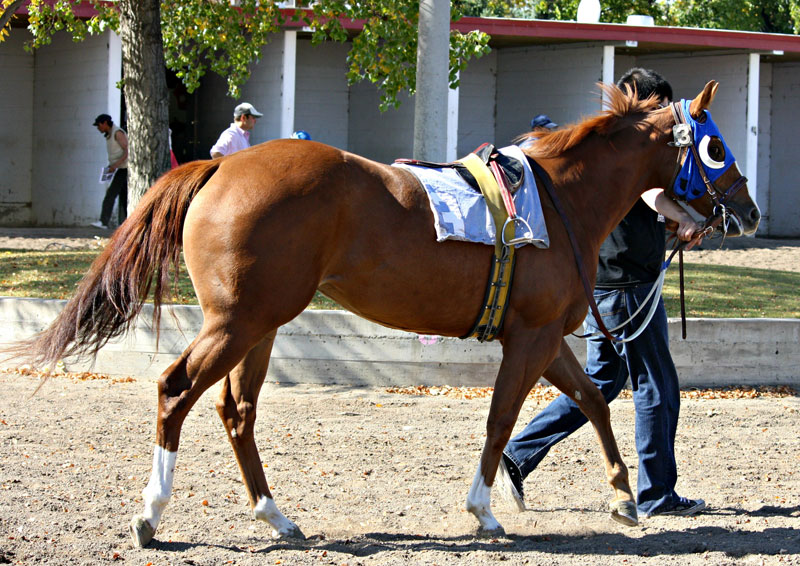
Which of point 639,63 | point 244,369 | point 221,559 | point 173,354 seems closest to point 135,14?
point 173,354

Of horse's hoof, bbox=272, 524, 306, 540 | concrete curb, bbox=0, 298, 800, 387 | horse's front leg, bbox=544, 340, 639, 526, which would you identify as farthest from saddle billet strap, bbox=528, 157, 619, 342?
concrete curb, bbox=0, 298, 800, 387

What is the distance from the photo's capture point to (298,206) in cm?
392

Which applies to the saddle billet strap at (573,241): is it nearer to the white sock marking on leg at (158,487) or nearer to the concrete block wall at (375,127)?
the white sock marking on leg at (158,487)

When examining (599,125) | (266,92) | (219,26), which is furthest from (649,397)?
(266,92)

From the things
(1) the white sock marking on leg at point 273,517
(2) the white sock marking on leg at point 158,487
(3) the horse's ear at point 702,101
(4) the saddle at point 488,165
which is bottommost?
(1) the white sock marking on leg at point 273,517

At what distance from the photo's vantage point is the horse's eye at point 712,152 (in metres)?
4.56

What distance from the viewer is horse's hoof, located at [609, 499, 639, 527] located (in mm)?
4523

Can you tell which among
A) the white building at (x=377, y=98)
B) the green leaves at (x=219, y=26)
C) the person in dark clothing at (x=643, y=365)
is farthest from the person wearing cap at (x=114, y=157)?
the person in dark clothing at (x=643, y=365)

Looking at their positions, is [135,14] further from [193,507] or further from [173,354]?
[193,507]

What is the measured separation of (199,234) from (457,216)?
1.19 metres

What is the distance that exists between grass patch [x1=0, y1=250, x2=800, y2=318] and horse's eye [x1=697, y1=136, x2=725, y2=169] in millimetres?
4263

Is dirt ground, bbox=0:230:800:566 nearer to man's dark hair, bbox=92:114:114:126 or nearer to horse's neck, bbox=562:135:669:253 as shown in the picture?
horse's neck, bbox=562:135:669:253

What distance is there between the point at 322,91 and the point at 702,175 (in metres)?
15.1

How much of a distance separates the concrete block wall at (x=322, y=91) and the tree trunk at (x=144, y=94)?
8.13 m
